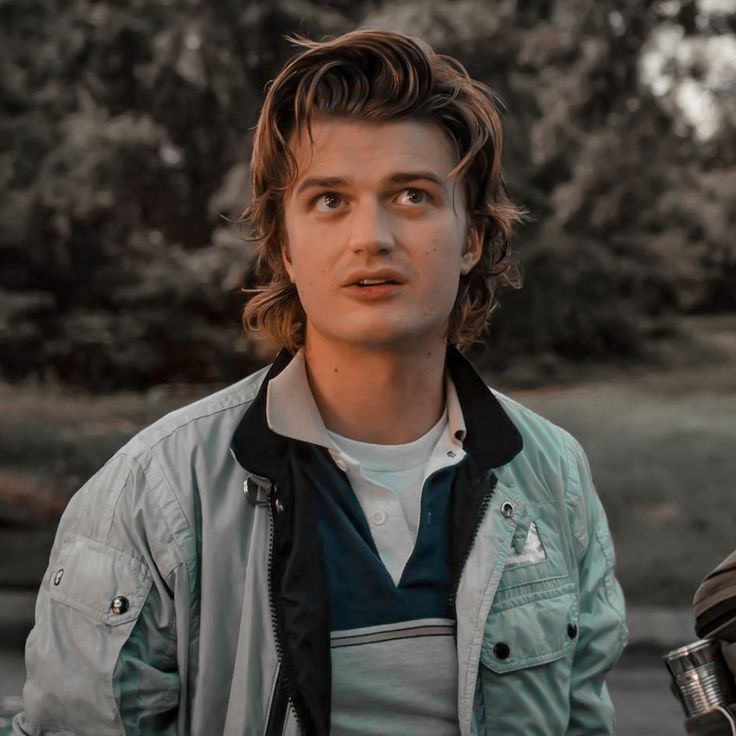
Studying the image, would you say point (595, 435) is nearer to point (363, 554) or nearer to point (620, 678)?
point (620, 678)

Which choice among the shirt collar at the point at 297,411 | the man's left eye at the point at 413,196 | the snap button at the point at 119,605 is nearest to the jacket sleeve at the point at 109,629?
the snap button at the point at 119,605

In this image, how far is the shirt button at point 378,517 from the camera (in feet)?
6.48

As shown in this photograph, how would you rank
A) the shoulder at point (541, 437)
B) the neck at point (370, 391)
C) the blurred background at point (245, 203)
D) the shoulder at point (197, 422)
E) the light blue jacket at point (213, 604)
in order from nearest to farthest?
the light blue jacket at point (213, 604) < the shoulder at point (197, 422) < the neck at point (370, 391) < the shoulder at point (541, 437) < the blurred background at point (245, 203)

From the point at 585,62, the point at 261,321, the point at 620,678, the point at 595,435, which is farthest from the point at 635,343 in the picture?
the point at 261,321

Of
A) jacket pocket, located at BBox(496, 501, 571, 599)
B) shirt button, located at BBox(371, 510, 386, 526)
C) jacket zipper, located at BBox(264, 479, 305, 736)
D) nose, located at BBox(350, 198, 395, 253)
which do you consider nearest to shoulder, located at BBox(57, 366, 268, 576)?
jacket zipper, located at BBox(264, 479, 305, 736)

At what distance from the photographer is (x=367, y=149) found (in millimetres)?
2010

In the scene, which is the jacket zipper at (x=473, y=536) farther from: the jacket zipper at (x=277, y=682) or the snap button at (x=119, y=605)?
the snap button at (x=119, y=605)

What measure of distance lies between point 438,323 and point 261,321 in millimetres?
406

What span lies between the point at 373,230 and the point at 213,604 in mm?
627

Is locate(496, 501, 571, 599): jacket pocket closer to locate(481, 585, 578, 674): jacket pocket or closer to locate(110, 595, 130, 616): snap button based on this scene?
locate(481, 585, 578, 674): jacket pocket

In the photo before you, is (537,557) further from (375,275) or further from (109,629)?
(109,629)

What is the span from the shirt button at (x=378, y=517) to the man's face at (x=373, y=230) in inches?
10.6

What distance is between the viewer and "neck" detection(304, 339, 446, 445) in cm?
208

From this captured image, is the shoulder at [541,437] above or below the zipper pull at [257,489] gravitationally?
above
